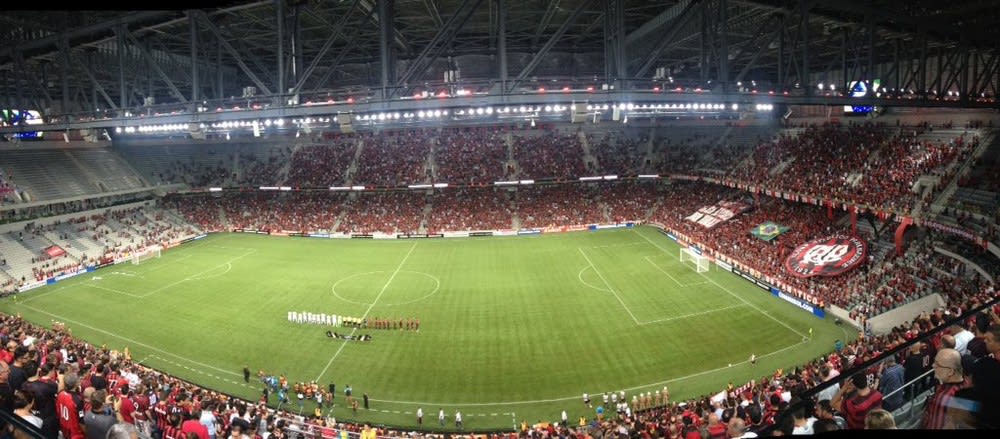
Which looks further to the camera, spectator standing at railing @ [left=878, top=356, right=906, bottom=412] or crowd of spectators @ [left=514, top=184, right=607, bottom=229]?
crowd of spectators @ [left=514, top=184, right=607, bottom=229]

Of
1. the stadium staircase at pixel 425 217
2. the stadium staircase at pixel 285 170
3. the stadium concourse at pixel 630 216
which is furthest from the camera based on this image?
the stadium staircase at pixel 285 170

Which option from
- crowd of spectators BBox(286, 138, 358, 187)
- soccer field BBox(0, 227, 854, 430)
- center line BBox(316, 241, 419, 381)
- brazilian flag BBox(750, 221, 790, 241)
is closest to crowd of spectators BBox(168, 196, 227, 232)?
crowd of spectators BBox(286, 138, 358, 187)

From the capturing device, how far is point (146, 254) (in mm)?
46500

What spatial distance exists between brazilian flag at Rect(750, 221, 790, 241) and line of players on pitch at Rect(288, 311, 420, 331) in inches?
1043

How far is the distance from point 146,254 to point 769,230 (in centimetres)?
5215

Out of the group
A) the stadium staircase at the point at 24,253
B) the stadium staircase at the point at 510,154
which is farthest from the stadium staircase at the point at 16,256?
the stadium staircase at the point at 510,154

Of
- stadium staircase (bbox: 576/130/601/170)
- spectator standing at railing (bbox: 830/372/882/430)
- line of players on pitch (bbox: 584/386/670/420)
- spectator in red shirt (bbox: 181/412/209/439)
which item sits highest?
stadium staircase (bbox: 576/130/601/170)

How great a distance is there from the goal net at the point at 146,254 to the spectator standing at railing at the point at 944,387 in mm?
52992

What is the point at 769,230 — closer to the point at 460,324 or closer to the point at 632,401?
the point at 632,401

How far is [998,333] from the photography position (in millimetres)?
6117

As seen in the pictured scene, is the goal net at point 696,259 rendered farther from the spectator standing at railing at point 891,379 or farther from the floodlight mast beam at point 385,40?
the spectator standing at railing at point 891,379

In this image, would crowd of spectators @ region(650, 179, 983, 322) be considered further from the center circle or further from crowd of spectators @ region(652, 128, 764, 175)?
the center circle

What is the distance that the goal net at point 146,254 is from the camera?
45062 mm

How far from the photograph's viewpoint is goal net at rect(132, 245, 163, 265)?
148 ft
